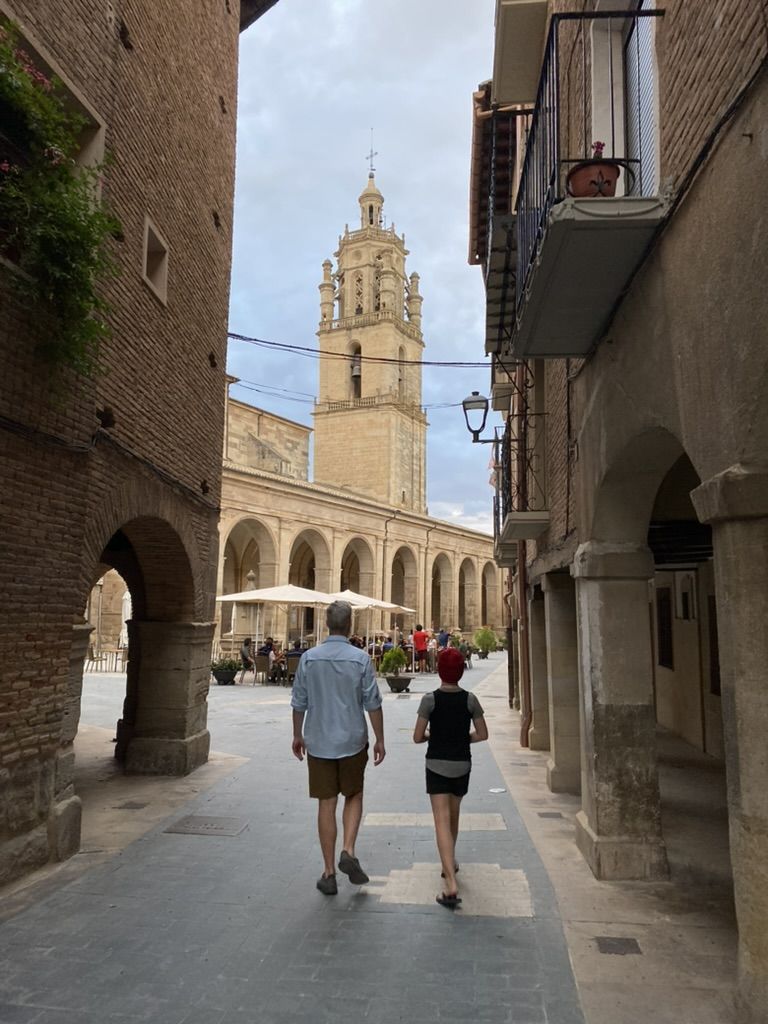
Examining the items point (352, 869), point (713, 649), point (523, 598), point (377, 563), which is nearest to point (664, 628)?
point (713, 649)

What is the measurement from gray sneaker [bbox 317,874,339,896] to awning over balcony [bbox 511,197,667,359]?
3.97 metres

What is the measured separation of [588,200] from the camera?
4039 millimetres

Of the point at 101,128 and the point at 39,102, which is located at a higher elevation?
the point at 101,128

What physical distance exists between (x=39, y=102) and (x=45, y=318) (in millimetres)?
1399

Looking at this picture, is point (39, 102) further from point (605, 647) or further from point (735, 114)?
point (605, 647)

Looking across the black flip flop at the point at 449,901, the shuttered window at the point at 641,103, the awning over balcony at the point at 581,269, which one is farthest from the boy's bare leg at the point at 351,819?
the shuttered window at the point at 641,103

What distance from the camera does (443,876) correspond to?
16.9 ft

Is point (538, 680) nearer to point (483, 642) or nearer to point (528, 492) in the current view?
point (528, 492)

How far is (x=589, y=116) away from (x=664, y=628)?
32.5ft

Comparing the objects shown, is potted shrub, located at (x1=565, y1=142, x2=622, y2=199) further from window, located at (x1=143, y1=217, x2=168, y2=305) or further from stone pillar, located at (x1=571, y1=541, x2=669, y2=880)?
window, located at (x1=143, y1=217, x2=168, y2=305)

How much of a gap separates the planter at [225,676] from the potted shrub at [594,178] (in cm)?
1960

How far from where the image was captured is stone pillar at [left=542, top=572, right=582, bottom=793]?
8523mm

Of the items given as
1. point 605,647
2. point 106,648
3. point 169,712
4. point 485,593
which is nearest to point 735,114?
point 605,647

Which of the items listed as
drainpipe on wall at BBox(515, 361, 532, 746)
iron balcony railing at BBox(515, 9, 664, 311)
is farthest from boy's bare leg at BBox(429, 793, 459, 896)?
drainpipe on wall at BBox(515, 361, 532, 746)
